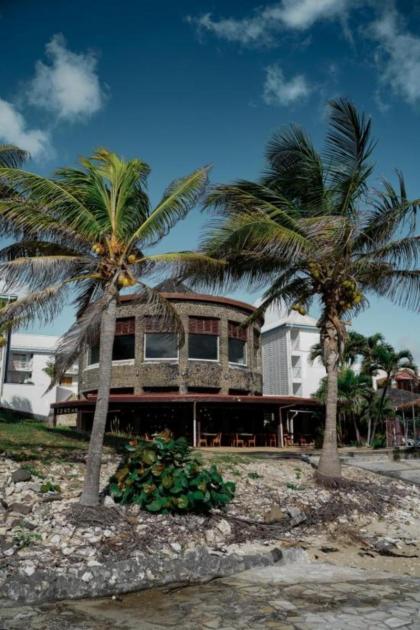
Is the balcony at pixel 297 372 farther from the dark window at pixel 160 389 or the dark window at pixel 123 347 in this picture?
the dark window at pixel 123 347

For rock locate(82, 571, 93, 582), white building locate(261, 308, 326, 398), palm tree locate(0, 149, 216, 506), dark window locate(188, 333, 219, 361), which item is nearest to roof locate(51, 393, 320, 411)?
dark window locate(188, 333, 219, 361)

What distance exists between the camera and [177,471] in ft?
32.4

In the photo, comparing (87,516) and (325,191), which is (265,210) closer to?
(325,191)

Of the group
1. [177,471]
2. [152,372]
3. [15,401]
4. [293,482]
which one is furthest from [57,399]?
[177,471]

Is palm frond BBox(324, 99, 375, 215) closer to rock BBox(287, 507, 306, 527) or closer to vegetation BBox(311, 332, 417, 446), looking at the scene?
rock BBox(287, 507, 306, 527)

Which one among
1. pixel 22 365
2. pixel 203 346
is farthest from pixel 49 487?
pixel 22 365

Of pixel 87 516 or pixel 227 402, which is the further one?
pixel 227 402

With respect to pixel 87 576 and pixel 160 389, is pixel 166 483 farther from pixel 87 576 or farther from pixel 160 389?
pixel 160 389

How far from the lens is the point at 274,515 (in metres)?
10.6

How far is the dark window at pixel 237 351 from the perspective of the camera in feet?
94.3

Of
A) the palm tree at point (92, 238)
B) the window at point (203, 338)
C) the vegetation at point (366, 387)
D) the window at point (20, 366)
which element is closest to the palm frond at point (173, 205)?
the palm tree at point (92, 238)

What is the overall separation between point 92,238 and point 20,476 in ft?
15.9

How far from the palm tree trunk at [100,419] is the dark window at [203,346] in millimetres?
17205

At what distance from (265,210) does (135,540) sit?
830 cm
